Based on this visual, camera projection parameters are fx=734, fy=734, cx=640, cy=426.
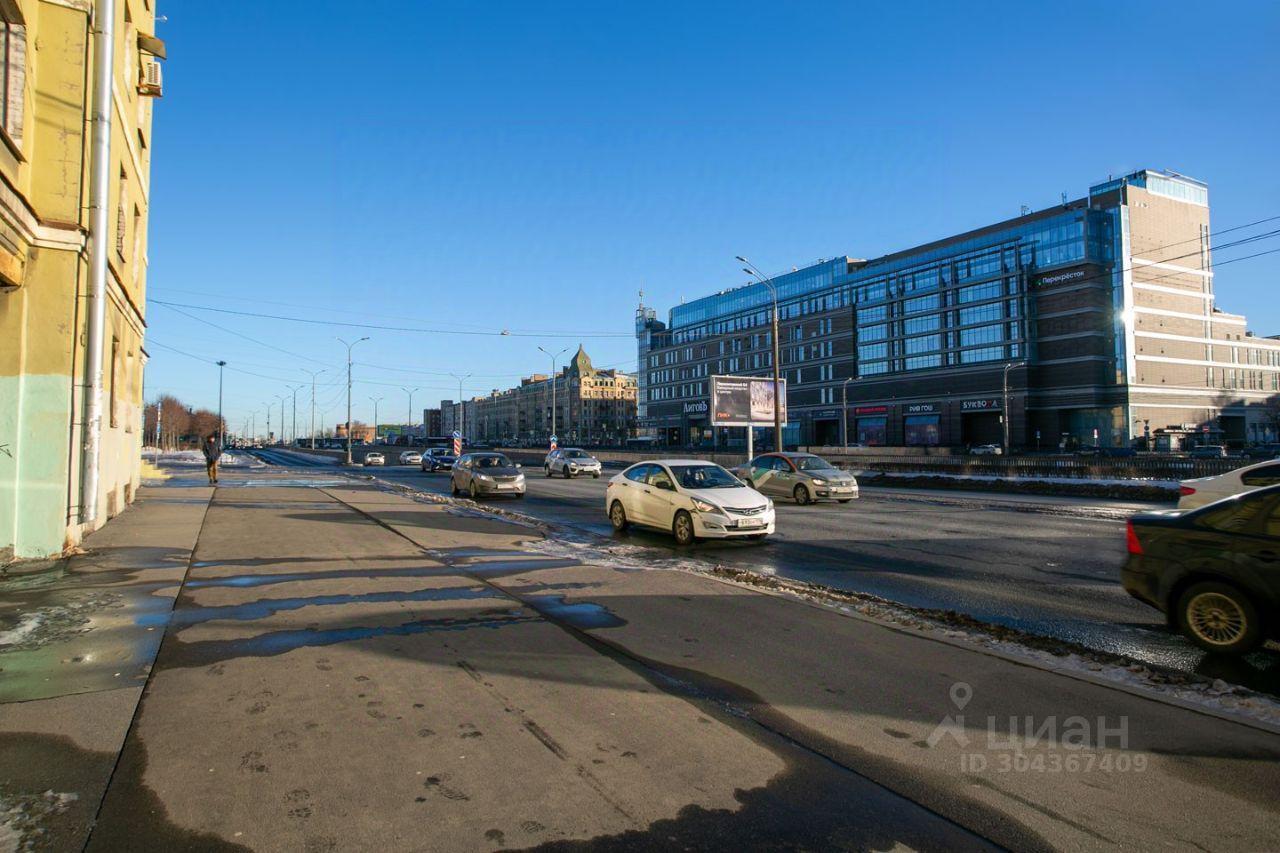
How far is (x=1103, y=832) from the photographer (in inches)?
128

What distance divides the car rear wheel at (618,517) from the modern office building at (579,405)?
149 meters

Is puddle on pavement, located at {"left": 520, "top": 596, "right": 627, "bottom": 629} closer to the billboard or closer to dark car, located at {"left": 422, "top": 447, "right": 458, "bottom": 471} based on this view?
the billboard

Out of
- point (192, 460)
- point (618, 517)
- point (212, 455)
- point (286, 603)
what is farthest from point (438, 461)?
point (286, 603)

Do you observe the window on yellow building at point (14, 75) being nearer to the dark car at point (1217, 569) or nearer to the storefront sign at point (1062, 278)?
the dark car at point (1217, 569)

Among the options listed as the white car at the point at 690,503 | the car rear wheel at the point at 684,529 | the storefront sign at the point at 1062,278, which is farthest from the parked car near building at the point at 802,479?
the storefront sign at the point at 1062,278

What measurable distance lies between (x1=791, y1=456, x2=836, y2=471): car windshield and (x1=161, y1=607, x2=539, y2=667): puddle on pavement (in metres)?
14.8

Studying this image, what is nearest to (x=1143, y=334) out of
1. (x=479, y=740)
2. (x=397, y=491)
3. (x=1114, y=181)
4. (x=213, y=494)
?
(x=1114, y=181)

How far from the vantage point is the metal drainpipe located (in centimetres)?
992

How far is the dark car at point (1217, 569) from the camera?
556 centimetres

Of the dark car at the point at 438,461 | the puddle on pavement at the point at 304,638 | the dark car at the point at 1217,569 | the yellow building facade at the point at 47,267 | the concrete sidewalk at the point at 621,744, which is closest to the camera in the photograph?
the concrete sidewalk at the point at 621,744

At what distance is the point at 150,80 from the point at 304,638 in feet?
48.1

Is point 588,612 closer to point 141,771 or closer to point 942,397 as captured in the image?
point 141,771

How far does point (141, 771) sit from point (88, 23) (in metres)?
10.7

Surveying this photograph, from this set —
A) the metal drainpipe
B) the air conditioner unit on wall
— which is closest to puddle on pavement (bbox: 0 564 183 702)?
the metal drainpipe
